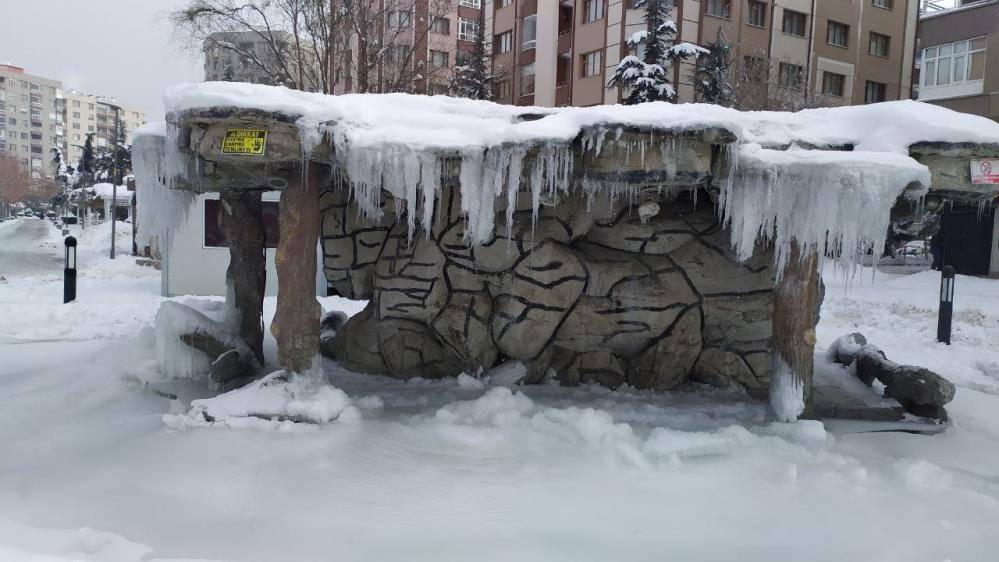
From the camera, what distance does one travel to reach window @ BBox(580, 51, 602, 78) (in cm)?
2564

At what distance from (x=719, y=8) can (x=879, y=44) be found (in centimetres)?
822

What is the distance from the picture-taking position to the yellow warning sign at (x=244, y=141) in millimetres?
4359

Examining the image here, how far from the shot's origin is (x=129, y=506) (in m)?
3.53

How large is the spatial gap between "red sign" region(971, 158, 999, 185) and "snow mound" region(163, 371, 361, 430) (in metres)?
4.78

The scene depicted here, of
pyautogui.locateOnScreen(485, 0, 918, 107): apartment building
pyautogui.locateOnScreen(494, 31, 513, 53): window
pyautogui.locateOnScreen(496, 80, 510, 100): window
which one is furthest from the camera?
pyautogui.locateOnScreen(494, 31, 513, 53): window

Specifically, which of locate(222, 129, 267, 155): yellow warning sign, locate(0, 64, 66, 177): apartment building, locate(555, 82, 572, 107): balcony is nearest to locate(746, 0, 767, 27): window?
locate(555, 82, 572, 107): balcony

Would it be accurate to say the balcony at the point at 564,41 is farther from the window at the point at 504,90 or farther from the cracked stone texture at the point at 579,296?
the cracked stone texture at the point at 579,296

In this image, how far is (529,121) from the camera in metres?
4.57

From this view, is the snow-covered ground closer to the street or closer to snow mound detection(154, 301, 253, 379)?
snow mound detection(154, 301, 253, 379)

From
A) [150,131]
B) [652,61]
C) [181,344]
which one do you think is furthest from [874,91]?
[150,131]

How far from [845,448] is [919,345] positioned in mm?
5396

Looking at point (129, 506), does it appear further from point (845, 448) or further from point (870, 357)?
point (870, 357)

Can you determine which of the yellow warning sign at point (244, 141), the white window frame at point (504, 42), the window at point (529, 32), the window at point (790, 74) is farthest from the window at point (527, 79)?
the yellow warning sign at point (244, 141)

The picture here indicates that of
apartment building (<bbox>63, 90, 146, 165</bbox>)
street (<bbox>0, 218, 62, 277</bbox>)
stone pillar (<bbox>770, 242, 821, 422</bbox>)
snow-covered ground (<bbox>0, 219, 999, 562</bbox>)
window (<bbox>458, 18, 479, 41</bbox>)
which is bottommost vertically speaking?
street (<bbox>0, 218, 62, 277</bbox>)
